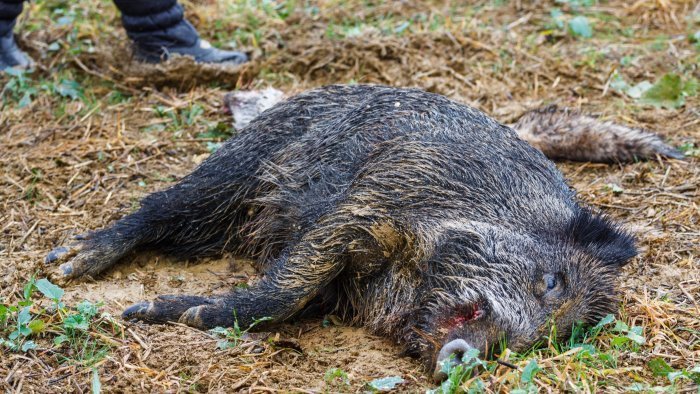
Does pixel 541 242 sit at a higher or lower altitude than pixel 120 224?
higher

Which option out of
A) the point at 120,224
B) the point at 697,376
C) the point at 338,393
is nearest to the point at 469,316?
the point at 338,393

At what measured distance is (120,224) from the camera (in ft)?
16.5

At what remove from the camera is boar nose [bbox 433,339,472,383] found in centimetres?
348

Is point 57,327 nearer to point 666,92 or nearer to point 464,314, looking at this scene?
point 464,314

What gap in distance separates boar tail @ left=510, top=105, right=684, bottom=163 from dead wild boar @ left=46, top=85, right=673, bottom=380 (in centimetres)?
120

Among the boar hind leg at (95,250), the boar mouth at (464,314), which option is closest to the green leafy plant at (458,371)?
the boar mouth at (464,314)

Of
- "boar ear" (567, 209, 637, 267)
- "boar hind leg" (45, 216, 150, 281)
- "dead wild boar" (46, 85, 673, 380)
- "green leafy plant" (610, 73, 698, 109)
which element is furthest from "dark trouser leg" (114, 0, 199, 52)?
"boar ear" (567, 209, 637, 267)

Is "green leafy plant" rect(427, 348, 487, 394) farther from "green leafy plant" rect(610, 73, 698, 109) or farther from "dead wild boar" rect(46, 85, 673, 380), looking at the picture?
"green leafy plant" rect(610, 73, 698, 109)

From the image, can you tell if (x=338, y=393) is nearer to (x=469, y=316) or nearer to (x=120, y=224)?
(x=469, y=316)

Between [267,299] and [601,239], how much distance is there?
1612 millimetres

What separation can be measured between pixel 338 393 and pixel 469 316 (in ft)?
2.08

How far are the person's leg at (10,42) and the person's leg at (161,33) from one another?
76 centimetres

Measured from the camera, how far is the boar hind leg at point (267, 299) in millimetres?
4180

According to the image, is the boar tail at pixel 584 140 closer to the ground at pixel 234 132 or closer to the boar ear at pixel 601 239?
the ground at pixel 234 132
